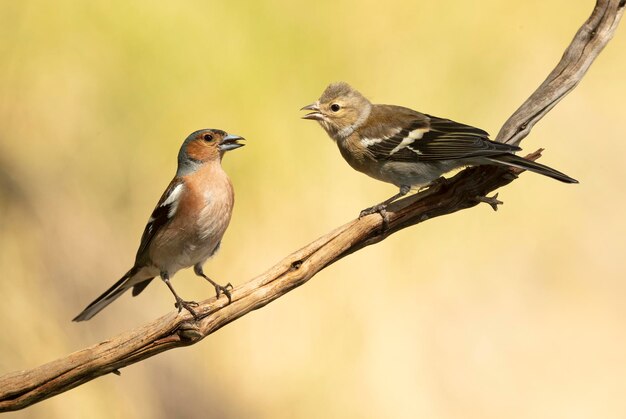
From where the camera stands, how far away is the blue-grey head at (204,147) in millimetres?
3830

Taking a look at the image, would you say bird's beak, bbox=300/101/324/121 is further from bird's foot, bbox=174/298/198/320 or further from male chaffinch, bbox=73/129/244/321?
bird's foot, bbox=174/298/198/320

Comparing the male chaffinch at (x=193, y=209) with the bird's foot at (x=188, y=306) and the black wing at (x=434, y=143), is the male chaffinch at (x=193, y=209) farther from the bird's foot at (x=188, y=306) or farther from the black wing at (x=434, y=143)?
the black wing at (x=434, y=143)

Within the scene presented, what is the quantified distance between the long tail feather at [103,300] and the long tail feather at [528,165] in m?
1.95

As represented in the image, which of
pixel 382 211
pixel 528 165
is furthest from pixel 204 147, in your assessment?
pixel 528 165

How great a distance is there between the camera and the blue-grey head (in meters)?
3.83

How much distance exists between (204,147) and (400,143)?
105 cm

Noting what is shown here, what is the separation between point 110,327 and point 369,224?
2745 mm

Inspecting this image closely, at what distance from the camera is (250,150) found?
579 cm

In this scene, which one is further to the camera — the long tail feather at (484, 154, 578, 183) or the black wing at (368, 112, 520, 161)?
the black wing at (368, 112, 520, 161)

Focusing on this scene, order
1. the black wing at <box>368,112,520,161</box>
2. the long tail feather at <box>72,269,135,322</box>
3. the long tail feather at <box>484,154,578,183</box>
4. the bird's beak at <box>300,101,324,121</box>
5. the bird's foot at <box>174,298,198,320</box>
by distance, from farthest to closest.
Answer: the bird's beak at <box>300,101,324,121</box>, the long tail feather at <box>72,269,135,322</box>, the black wing at <box>368,112,520,161</box>, the bird's foot at <box>174,298,198,320</box>, the long tail feather at <box>484,154,578,183</box>

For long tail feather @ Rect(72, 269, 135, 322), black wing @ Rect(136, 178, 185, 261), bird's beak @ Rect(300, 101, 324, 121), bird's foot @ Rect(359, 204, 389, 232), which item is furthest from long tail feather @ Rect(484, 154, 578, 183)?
long tail feather @ Rect(72, 269, 135, 322)

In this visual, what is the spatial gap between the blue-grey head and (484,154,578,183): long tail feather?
127cm

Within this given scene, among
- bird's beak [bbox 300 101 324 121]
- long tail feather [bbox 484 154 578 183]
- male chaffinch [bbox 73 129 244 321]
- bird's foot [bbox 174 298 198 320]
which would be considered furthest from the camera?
bird's beak [bbox 300 101 324 121]

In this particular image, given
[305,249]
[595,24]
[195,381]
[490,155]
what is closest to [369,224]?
[305,249]
